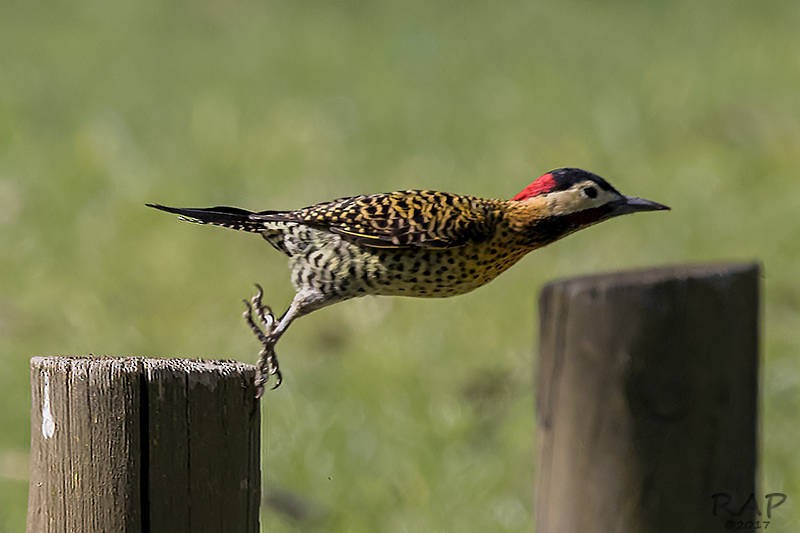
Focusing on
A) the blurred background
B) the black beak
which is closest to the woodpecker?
the black beak

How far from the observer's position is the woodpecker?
135 inches

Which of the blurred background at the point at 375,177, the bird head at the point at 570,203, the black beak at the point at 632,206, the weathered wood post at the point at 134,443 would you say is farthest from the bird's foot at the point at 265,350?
the blurred background at the point at 375,177

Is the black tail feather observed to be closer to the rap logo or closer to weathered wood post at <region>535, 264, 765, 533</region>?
weathered wood post at <region>535, 264, 765, 533</region>

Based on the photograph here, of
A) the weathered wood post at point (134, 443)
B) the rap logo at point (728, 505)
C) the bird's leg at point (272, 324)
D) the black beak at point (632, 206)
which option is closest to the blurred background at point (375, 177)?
the rap logo at point (728, 505)

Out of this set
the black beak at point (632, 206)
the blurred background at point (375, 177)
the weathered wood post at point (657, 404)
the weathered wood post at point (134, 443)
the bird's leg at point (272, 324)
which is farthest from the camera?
the blurred background at point (375, 177)

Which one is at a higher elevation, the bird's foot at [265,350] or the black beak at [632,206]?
the black beak at [632,206]

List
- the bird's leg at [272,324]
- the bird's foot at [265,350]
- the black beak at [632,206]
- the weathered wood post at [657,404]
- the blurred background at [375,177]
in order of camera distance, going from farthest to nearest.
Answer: the blurred background at [375,177], the weathered wood post at [657,404], the black beak at [632,206], the bird's leg at [272,324], the bird's foot at [265,350]

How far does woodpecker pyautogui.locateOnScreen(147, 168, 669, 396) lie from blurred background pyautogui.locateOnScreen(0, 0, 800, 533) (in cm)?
245

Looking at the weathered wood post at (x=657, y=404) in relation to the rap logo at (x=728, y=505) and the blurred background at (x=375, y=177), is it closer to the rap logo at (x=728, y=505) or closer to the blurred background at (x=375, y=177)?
the rap logo at (x=728, y=505)

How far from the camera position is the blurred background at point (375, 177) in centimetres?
657

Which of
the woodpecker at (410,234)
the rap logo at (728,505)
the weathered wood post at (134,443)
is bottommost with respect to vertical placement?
the rap logo at (728,505)

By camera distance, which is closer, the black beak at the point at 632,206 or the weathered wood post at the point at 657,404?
the black beak at the point at 632,206

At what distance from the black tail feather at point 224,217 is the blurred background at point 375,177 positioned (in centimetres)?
254

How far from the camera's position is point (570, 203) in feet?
11.4
